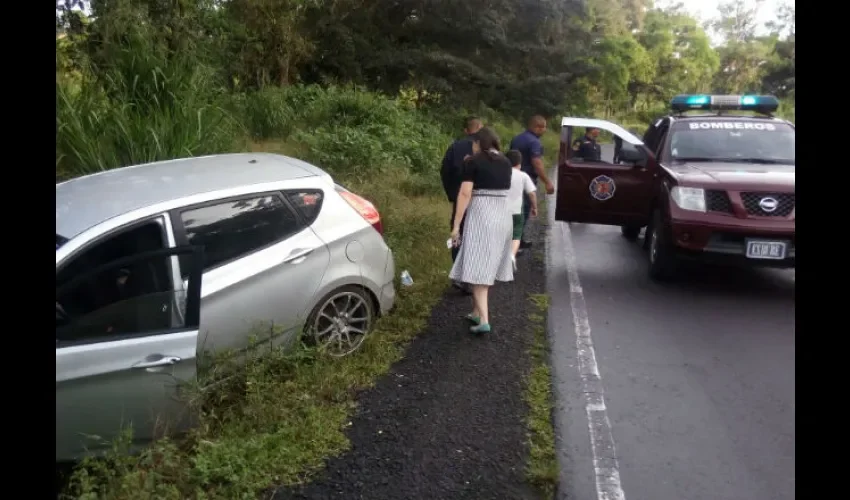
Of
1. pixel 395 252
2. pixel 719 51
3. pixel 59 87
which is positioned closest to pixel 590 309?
pixel 395 252

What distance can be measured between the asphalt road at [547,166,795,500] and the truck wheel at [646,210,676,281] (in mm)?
177

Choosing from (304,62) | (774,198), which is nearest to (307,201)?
(774,198)

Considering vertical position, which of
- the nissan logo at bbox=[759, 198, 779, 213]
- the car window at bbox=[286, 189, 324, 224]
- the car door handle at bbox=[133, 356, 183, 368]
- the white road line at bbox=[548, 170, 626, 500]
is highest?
the car window at bbox=[286, 189, 324, 224]

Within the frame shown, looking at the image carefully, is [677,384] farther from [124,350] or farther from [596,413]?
[124,350]

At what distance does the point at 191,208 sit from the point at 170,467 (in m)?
1.63

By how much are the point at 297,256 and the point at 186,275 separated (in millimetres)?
1194

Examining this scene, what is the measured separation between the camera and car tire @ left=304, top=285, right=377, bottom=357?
5281mm

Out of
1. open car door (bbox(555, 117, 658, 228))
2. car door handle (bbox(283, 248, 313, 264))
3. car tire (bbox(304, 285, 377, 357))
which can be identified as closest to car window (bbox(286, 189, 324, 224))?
car door handle (bbox(283, 248, 313, 264))

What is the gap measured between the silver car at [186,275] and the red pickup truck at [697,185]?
11.2 feet

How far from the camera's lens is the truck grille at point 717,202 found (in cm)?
741

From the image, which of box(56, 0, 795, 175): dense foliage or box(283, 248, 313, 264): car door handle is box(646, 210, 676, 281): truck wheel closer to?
box(56, 0, 795, 175): dense foliage

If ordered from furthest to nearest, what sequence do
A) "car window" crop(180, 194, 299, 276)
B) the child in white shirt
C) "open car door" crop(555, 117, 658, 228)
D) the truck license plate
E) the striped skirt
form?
"open car door" crop(555, 117, 658, 228) < the truck license plate < the child in white shirt < the striped skirt < "car window" crop(180, 194, 299, 276)

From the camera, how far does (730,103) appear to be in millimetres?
9766
